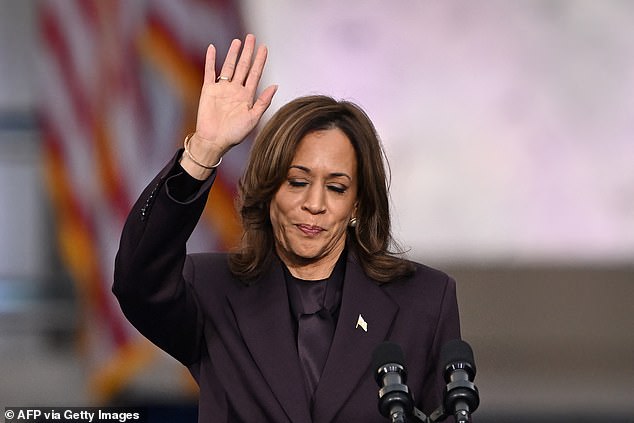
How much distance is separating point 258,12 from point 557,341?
224 cm

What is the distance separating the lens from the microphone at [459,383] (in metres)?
1.91

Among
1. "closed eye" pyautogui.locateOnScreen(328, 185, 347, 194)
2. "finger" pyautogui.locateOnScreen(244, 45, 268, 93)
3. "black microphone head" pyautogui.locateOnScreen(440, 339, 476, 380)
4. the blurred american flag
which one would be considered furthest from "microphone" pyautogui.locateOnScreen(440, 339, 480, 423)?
the blurred american flag

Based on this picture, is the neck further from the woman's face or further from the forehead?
the forehead

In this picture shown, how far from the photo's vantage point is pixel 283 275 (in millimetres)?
2504

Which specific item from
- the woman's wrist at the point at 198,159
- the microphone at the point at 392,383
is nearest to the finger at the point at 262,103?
the woman's wrist at the point at 198,159

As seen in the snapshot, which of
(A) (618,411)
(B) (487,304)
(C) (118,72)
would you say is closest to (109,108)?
(C) (118,72)

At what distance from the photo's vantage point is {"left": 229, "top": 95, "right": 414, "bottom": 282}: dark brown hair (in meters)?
2.42

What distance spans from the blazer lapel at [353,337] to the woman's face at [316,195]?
104 millimetres

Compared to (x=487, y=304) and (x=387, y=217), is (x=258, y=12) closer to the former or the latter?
(x=487, y=304)

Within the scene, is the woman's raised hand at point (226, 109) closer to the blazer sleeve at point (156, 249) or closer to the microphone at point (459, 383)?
the blazer sleeve at point (156, 249)

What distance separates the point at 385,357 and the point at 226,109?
0.54 metres

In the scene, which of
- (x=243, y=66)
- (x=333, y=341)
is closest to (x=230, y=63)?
(x=243, y=66)

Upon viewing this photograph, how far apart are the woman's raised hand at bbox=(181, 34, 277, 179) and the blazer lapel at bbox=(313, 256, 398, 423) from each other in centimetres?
41

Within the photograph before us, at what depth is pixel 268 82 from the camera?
589 cm
